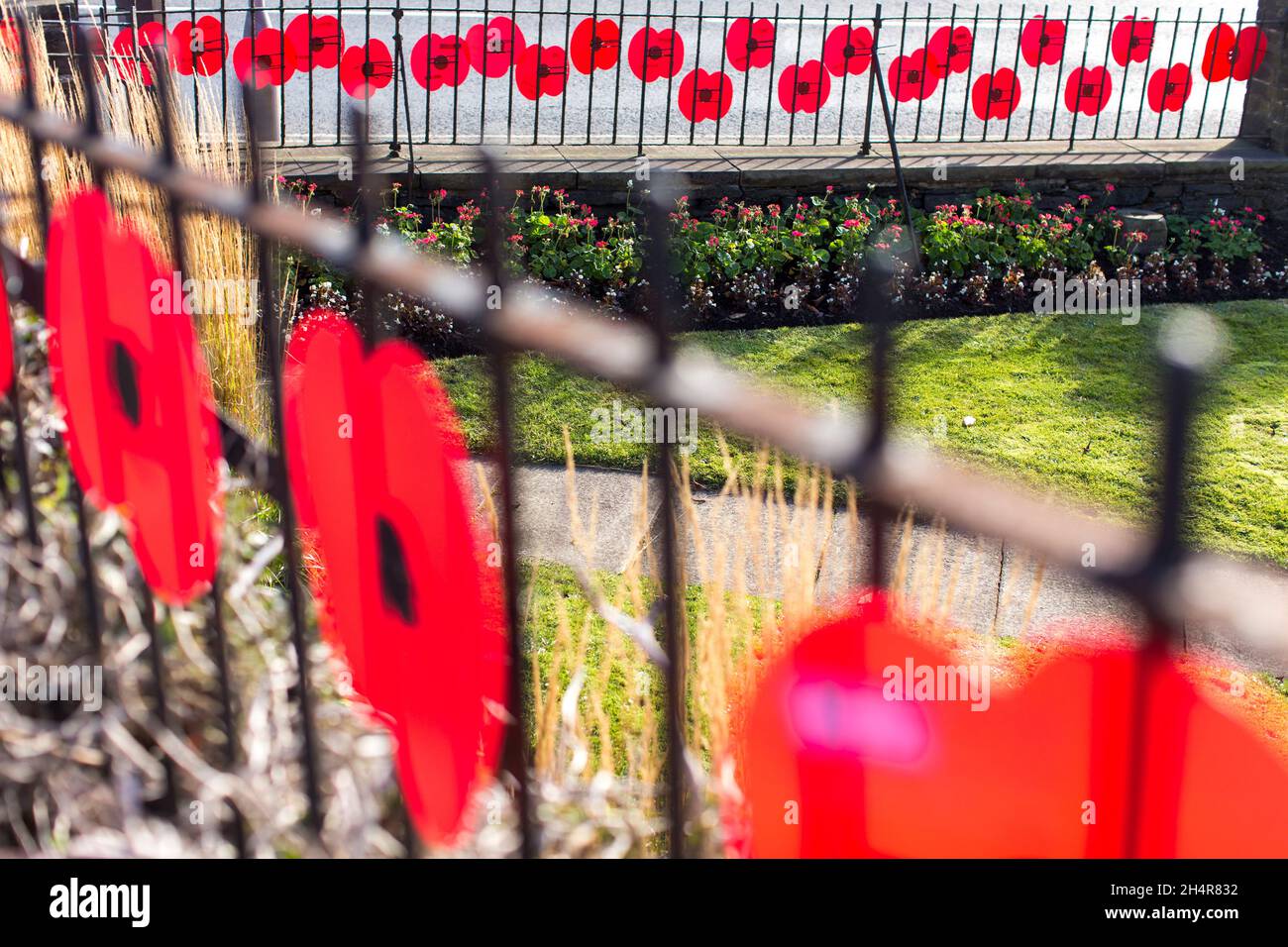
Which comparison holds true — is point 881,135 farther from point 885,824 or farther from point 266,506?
point 885,824

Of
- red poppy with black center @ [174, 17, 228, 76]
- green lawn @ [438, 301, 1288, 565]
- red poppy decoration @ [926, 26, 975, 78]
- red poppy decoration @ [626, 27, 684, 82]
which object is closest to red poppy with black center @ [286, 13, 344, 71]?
red poppy with black center @ [174, 17, 228, 76]

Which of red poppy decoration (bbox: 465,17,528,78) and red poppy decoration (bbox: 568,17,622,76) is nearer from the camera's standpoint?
red poppy decoration (bbox: 568,17,622,76)

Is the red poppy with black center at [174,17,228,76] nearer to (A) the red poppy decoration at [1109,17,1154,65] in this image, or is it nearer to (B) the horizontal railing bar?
(A) the red poppy decoration at [1109,17,1154,65]

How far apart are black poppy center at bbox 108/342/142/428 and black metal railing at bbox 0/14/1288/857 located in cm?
23

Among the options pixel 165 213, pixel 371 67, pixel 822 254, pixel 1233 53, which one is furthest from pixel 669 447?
pixel 1233 53

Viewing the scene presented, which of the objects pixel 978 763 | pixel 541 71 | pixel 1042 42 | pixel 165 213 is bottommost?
pixel 978 763

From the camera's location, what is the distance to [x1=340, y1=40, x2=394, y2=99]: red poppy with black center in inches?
293

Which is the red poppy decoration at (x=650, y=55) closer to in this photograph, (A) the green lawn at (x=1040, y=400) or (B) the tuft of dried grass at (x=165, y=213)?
(A) the green lawn at (x=1040, y=400)

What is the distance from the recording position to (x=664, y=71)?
26.8 ft

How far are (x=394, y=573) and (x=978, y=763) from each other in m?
0.70

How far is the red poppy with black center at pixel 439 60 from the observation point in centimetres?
756

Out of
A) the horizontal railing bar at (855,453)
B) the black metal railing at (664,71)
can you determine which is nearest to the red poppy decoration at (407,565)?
the horizontal railing bar at (855,453)

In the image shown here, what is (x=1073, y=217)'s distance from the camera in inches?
301

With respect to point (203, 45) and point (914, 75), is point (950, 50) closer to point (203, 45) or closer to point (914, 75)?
point (914, 75)
